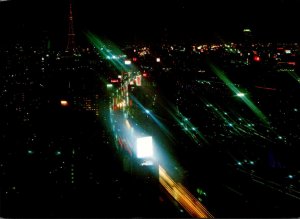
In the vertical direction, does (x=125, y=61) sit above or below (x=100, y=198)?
above

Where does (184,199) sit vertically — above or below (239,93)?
below

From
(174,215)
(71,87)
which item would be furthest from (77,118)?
(174,215)

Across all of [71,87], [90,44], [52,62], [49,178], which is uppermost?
[90,44]

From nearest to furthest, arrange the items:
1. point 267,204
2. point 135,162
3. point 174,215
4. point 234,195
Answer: point 174,215
point 135,162
point 267,204
point 234,195

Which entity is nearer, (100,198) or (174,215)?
(174,215)

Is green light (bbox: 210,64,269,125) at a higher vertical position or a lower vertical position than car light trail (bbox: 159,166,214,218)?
higher

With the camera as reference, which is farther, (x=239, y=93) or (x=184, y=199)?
(x=239, y=93)

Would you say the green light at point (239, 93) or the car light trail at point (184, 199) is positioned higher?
the green light at point (239, 93)

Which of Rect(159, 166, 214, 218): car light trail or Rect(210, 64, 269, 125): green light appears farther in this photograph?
Rect(210, 64, 269, 125): green light

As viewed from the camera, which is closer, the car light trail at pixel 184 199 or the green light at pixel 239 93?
the car light trail at pixel 184 199

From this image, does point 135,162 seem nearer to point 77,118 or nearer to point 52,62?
point 77,118

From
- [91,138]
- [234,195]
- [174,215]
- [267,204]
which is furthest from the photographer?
[91,138]
